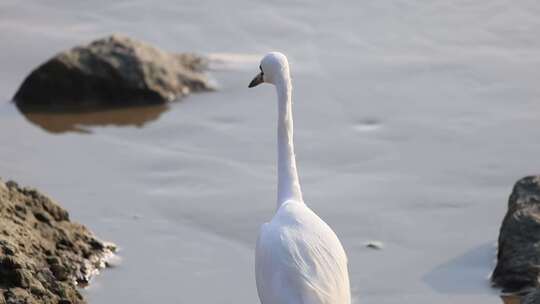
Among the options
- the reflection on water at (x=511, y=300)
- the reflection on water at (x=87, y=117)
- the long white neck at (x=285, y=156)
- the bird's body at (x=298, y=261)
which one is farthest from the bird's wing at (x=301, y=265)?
the reflection on water at (x=87, y=117)

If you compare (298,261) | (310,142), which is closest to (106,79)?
(310,142)

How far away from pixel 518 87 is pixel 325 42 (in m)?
1.75

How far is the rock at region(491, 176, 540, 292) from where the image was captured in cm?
737

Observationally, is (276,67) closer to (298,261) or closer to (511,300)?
(298,261)

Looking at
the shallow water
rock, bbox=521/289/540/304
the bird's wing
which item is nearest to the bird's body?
the bird's wing

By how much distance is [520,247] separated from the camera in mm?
7434

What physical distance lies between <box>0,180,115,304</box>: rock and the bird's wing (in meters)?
1.10

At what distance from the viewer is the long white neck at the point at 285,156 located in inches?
268

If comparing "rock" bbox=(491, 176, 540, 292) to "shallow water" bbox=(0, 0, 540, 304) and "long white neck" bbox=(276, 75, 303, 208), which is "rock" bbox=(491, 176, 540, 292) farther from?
"long white neck" bbox=(276, 75, 303, 208)

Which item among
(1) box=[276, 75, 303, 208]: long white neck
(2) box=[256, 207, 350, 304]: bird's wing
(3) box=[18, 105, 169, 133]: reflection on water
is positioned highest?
(1) box=[276, 75, 303, 208]: long white neck

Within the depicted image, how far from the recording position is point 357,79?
10.5 metres

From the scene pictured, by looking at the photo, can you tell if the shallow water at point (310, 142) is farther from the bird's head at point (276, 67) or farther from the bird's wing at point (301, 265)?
the bird's head at point (276, 67)

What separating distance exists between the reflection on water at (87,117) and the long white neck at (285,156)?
11.0 ft

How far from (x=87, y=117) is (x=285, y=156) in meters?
3.75
